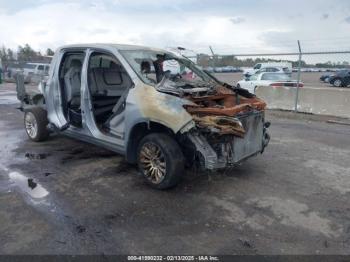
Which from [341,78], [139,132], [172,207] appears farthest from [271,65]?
[172,207]

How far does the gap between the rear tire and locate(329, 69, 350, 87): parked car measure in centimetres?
2393

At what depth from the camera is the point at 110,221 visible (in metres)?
3.89

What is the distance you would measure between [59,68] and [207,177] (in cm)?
328

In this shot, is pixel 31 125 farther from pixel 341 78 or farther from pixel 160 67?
pixel 341 78

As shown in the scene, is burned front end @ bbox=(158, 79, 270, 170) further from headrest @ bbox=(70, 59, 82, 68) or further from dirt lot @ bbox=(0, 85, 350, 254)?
headrest @ bbox=(70, 59, 82, 68)

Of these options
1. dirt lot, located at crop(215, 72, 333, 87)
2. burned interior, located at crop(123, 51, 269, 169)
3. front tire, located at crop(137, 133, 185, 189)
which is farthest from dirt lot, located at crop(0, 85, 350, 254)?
dirt lot, located at crop(215, 72, 333, 87)

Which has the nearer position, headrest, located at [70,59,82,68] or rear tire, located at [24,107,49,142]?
headrest, located at [70,59,82,68]

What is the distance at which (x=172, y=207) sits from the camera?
4.26 metres

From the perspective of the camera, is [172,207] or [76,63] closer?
[172,207]

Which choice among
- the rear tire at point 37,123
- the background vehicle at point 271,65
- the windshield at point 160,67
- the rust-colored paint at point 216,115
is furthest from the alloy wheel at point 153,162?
the background vehicle at point 271,65

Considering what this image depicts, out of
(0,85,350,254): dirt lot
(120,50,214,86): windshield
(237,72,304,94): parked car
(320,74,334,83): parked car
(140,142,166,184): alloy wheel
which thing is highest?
(120,50,214,86): windshield

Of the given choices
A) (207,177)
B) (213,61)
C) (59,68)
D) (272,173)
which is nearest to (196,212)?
(207,177)

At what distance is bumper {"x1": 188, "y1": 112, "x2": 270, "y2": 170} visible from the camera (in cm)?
431

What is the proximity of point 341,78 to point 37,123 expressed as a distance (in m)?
24.5
